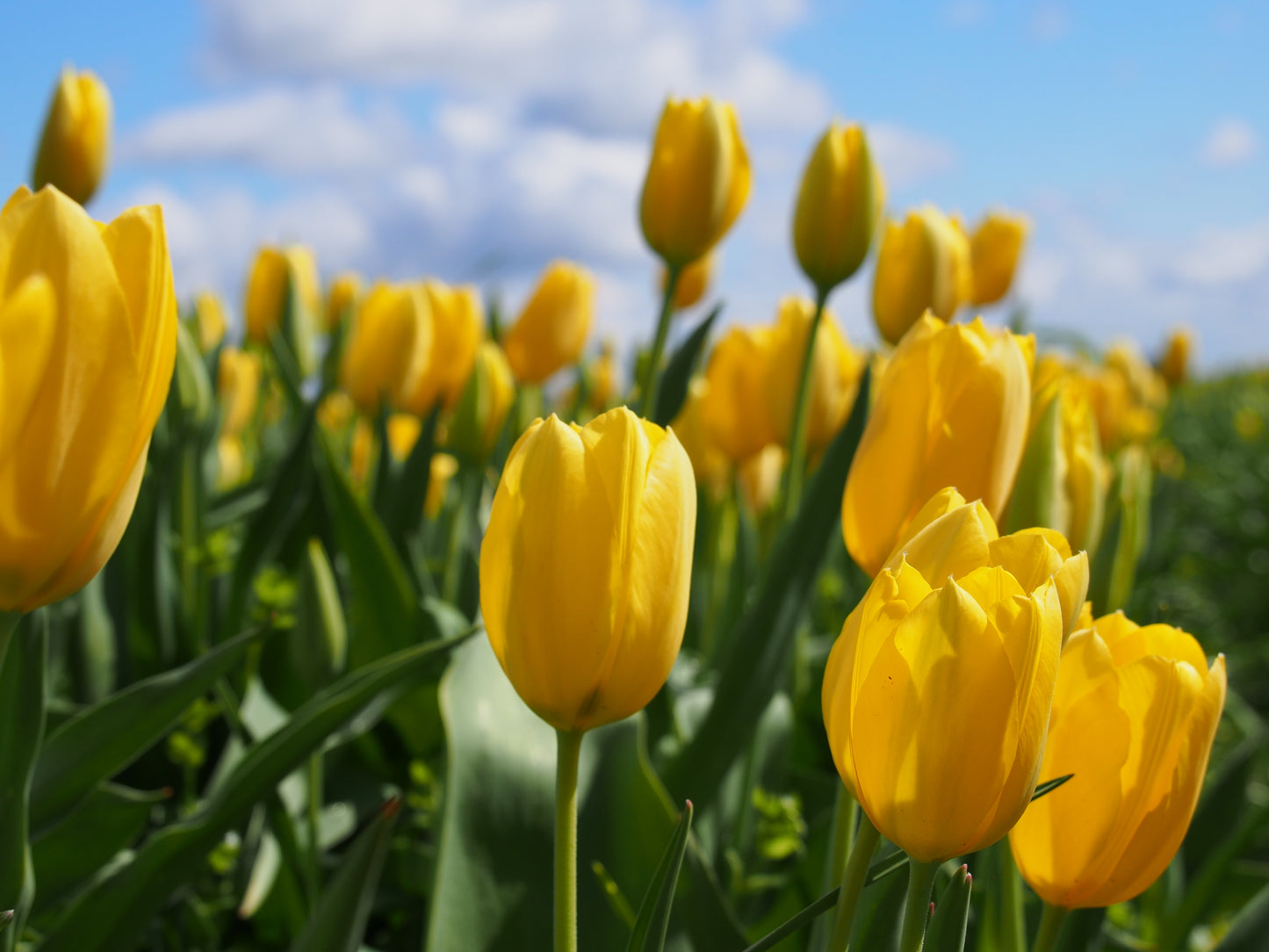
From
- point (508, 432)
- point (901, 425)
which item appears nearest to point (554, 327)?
point (508, 432)

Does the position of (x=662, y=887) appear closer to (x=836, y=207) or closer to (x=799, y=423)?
(x=799, y=423)

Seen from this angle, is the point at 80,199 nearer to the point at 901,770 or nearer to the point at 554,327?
the point at 554,327

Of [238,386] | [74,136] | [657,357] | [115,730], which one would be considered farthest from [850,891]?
[238,386]

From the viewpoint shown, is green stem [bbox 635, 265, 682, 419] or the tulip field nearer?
the tulip field

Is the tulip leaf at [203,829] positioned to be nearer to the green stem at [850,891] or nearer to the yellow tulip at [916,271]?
the green stem at [850,891]

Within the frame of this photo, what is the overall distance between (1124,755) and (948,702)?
19 centimetres

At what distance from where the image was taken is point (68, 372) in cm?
54

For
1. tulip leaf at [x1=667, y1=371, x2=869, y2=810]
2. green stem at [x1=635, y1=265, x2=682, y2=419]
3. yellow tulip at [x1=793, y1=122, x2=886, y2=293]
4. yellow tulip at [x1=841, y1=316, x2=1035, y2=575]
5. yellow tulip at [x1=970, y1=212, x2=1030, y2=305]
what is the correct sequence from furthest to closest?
1. yellow tulip at [x1=970, y1=212, x2=1030, y2=305]
2. yellow tulip at [x1=793, y1=122, x2=886, y2=293]
3. green stem at [x1=635, y1=265, x2=682, y2=419]
4. tulip leaf at [x1=667, y1=371, x2=869, y2=810]
5. yellow tulip at [x1=841, y1=316, x2=1035, y2=575]

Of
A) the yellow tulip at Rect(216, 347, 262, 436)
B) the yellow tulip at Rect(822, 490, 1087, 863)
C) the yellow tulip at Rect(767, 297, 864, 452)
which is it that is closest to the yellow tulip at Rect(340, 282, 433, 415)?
the yellow tulip at Rect(767, 297, 864, 452)

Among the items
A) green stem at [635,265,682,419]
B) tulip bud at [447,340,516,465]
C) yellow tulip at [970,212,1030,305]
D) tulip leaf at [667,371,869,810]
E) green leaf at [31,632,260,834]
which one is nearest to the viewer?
green leaf at [31,632,260,834]

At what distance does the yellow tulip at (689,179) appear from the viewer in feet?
4.69

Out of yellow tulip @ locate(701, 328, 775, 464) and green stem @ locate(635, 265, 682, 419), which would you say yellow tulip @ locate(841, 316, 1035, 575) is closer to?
green stem @ locate(635, 265, 682, 419)

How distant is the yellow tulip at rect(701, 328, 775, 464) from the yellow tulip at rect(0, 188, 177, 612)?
4.66 feet

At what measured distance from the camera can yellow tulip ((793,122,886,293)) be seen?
144 cm
